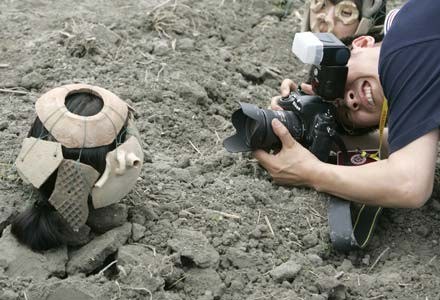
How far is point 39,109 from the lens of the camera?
2.40 metres

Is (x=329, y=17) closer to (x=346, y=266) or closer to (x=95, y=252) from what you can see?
(x=346, y=266)

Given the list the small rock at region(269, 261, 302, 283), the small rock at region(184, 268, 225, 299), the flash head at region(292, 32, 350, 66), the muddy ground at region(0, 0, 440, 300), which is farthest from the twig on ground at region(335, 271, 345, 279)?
the flash head at region(292, 32, 350, 66)

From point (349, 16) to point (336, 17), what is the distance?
0.21 feet

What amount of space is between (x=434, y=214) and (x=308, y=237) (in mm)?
627

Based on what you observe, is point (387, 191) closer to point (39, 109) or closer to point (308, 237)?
A: point (308, 237)

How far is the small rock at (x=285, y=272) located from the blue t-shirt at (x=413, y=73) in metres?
0.54

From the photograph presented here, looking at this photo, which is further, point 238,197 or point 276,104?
point 276,104

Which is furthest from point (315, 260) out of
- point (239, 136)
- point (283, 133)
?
point (239, 136)

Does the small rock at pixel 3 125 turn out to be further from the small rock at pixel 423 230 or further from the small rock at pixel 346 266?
the small rock at pixel 423 230

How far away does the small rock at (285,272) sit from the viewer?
2.56 m

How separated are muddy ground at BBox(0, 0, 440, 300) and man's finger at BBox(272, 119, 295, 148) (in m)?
0.21

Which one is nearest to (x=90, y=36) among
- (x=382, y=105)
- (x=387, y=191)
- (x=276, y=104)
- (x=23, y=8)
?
(x=23, y=8)

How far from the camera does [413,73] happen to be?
256 centimetres

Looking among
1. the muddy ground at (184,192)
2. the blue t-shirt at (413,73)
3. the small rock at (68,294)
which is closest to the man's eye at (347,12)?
the muddy ground at (184,192)
